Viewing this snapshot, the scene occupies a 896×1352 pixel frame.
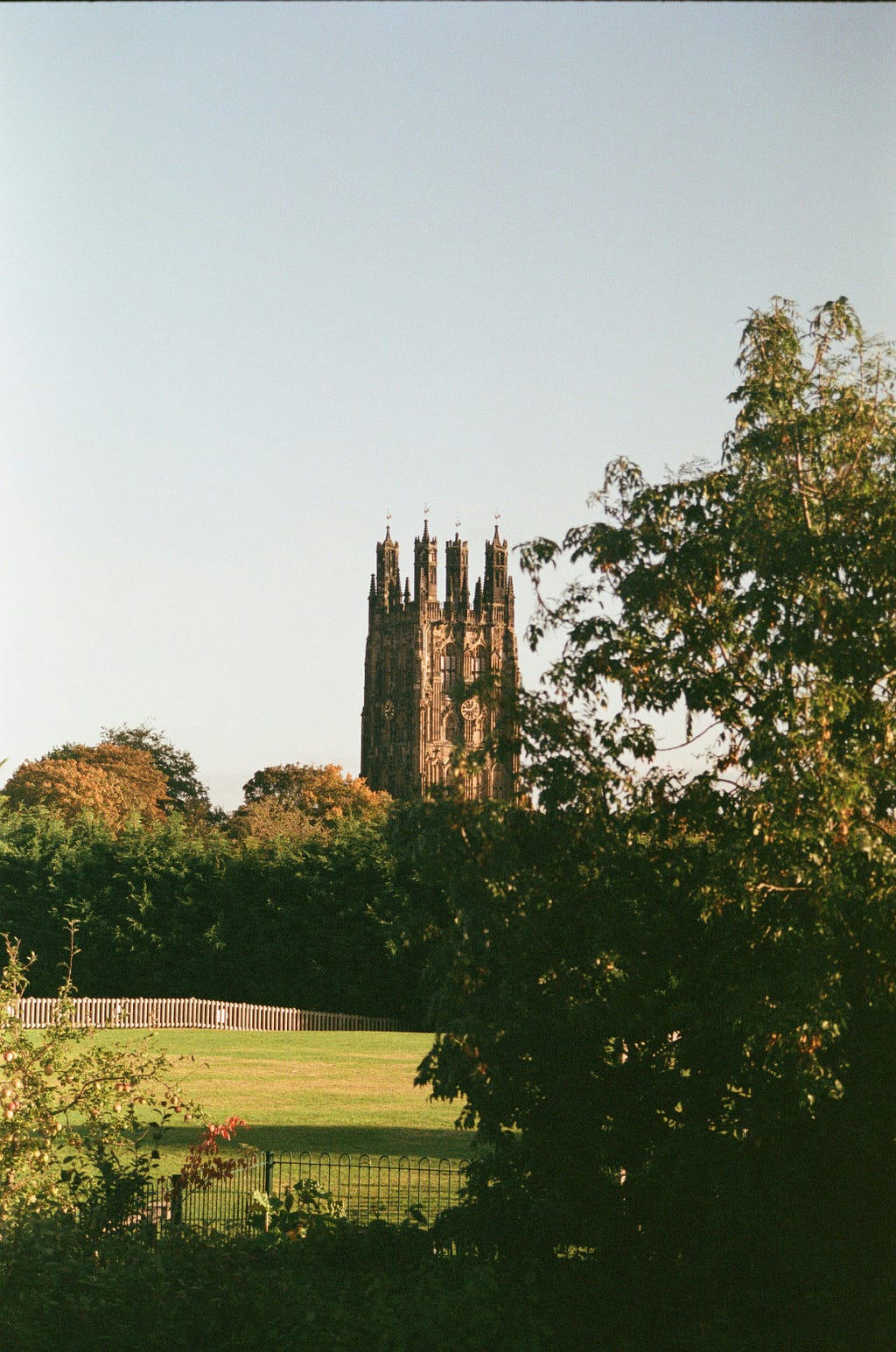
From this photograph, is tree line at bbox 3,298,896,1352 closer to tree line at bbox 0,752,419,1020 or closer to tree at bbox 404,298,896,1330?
tree at bbox 404,298,896,1330

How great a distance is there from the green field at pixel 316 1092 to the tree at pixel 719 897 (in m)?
2.88

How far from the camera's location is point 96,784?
70.6 meters

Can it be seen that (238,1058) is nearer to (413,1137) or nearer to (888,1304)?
(413,1137)

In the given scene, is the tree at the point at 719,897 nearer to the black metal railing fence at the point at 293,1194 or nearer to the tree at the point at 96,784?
the black metal railing fence at the point at 293,1194

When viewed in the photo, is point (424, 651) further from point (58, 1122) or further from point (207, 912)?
point (58, 1122)

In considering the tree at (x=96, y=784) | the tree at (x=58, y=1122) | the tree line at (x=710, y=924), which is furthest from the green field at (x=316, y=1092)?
the tree at (x=96, y=784)

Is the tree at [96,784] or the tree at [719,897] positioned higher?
the tree at [96,784]

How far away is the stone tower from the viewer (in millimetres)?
102375

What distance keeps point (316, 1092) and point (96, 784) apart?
4616cm

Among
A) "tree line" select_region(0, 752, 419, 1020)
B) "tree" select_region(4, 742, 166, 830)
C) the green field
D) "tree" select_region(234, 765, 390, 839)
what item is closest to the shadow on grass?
the green field

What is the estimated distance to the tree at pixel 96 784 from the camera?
224ft

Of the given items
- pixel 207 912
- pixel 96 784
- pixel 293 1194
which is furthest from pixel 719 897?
pixel 96 784

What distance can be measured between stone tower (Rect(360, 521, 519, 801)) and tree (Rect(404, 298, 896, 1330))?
3454 inches

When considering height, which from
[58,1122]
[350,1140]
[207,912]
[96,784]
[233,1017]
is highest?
[96,784]
